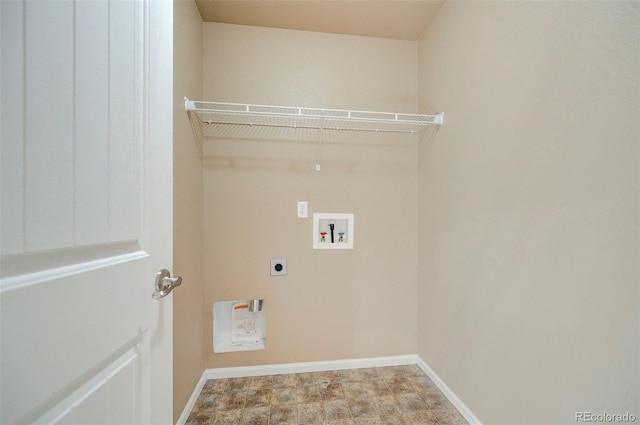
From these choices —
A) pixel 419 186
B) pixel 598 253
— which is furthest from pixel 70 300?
pixel 419 186

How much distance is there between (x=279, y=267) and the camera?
1.92 meters

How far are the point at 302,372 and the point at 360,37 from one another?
2648 millimetres

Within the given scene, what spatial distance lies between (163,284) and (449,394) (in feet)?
6.03

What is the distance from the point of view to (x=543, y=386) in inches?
41.1

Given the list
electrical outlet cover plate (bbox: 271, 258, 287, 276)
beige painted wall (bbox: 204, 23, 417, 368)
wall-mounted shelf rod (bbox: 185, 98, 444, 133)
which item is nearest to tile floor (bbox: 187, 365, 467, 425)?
beige painted wall (bbox: 204, 23, 417, 368)

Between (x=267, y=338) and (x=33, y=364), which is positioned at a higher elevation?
(x=33, y=364)

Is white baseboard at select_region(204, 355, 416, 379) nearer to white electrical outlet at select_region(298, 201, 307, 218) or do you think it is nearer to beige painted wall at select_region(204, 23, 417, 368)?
beige painted wall at select_region(204, 23, 417, 368)

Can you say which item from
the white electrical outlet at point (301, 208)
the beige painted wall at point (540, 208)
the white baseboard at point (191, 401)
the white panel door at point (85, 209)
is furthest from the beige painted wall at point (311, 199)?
the white panel door at point (85, 209)

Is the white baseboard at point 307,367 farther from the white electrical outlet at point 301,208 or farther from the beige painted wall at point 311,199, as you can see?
the white electrical outlet at point 301,208

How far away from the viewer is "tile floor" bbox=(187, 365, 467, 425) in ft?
4.89

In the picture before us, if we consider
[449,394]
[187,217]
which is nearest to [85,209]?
[187,217]

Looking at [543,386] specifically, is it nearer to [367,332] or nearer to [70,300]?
Result: [367,332]

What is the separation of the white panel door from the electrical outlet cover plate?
1.12 meters

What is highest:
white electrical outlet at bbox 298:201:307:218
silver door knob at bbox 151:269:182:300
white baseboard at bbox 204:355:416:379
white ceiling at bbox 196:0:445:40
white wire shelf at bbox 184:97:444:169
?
white ceiling at bbox 196:0:445:40
